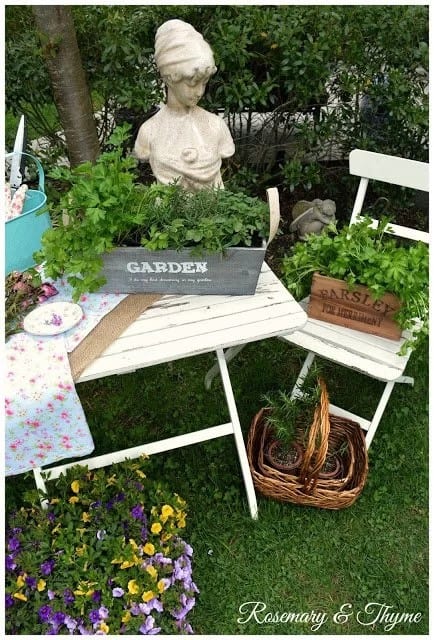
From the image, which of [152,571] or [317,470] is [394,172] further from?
[152,571]

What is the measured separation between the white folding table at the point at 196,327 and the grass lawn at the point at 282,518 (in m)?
0.81

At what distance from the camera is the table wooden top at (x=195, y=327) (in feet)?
6.17

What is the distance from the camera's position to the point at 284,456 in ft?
8.38

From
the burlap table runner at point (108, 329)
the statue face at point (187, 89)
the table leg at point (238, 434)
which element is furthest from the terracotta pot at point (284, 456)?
the statue face at point (187, 89)

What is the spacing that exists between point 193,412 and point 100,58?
6.96 feet

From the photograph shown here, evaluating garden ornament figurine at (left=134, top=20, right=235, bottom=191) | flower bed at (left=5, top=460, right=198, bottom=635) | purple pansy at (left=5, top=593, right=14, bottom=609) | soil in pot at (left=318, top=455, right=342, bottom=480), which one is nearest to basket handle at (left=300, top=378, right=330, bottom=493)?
soil in pot at (left=318, top=455, right=342, bottom=480)

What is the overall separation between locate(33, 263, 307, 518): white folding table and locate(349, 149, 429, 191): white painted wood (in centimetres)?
93

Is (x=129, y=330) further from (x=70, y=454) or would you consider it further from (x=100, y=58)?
(x=100, y=58)

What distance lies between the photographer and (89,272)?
1954mm

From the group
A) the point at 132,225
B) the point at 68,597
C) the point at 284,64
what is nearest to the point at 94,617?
the point at 68,597

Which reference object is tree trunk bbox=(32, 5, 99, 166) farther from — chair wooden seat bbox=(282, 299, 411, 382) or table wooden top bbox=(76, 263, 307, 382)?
chair wooden seat bbox=(282, 299, 411, 382)

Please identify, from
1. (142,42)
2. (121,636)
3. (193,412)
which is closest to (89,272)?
(121,636)

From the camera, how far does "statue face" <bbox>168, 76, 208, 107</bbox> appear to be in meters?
2.11

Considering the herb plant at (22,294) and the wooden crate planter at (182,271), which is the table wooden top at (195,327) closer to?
the wooden crate planter at (182,271)
